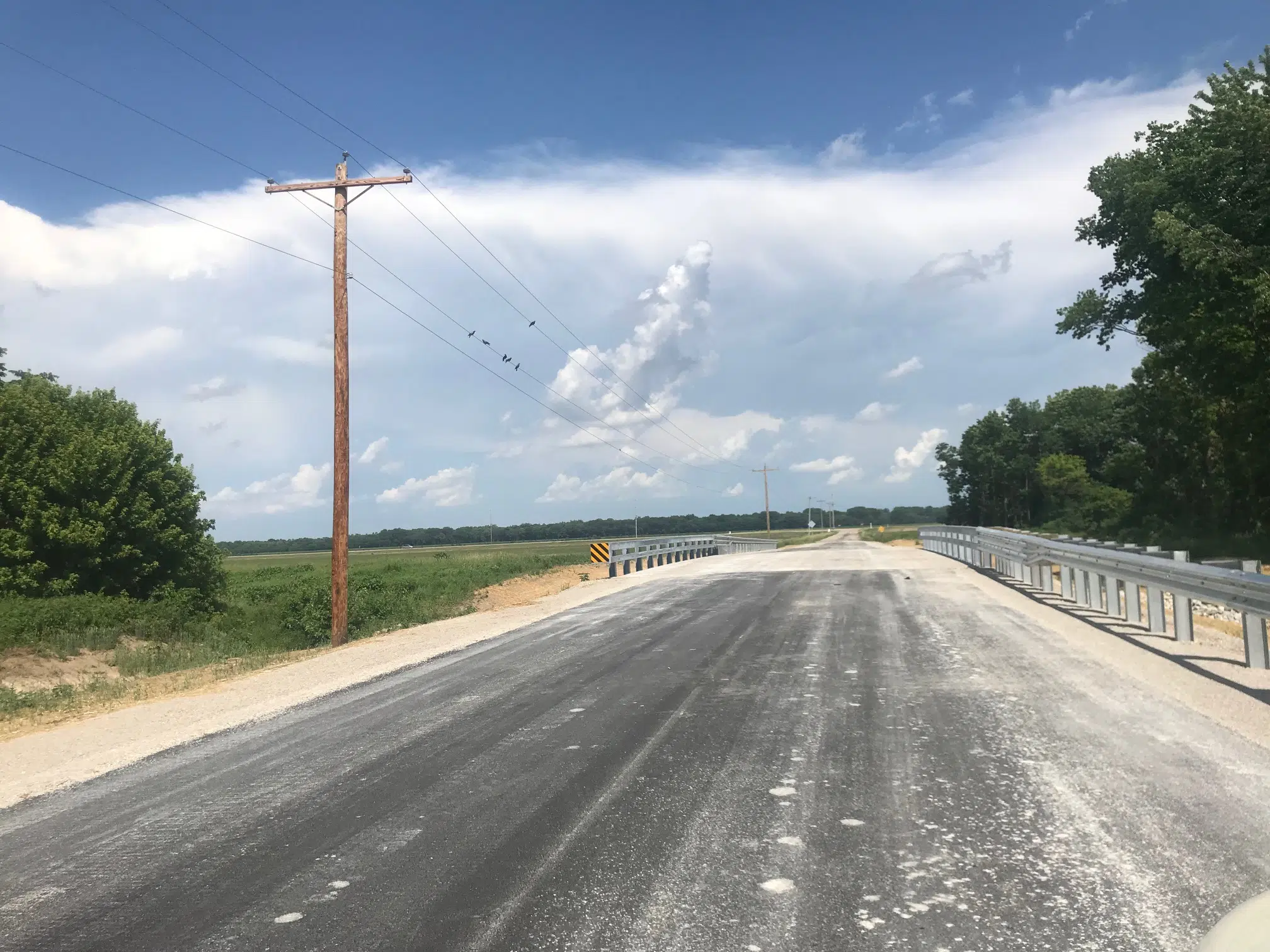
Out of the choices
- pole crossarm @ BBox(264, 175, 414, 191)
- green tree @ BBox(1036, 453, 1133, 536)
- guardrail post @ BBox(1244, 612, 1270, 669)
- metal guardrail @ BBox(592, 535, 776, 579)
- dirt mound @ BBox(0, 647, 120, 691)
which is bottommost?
dirt mound @ BBox(0, 647, 120, 691)

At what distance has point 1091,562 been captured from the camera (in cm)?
1445

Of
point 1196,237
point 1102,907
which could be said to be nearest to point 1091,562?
point 1102,907

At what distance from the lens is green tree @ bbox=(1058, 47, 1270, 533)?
2589 cm

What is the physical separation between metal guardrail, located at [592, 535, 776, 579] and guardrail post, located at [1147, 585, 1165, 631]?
58.9 ft

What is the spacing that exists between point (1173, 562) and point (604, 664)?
6.98 meters

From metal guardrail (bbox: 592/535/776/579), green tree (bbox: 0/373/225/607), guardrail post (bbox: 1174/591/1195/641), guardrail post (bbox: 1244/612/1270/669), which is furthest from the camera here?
metal guardrail (bbox: 592/535/776/579)

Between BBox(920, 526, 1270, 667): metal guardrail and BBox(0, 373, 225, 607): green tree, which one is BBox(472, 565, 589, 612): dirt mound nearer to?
BBox(0, 373, 225, 607): green tree

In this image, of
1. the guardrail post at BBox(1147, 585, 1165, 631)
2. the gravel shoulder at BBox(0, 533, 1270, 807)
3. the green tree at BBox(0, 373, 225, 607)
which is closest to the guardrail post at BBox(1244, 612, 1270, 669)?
the gravel shoulder at BBox(0, 533, 1270, 807)

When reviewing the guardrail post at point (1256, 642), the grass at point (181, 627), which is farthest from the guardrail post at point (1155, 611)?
the grass at point (181, 627)

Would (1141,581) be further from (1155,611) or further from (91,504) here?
(91,504)

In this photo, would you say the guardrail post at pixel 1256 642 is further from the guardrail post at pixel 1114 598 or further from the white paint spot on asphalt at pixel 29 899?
the white paint spot on asphalt at pixel 29 899

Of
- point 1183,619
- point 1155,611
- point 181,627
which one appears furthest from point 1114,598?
point 181,627

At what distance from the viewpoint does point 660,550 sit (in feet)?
115

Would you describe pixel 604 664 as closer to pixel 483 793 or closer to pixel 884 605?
pixel 483 793
